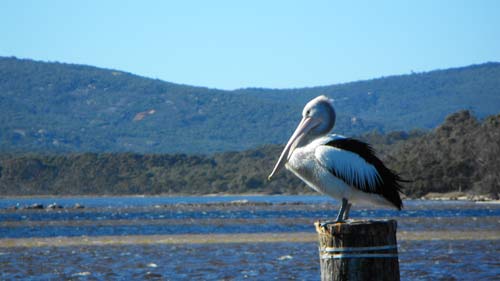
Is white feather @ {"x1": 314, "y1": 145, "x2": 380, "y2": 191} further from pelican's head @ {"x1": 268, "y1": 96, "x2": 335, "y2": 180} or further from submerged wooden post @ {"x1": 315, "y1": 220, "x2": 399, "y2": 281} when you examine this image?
submerged wooden post @ {"x1": 315, "y1": 220, "x2": 399, "y2": 281}

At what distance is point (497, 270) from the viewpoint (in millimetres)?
22531

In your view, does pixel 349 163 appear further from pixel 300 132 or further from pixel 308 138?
pixel 300 132

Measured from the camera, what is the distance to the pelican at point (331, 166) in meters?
8.27

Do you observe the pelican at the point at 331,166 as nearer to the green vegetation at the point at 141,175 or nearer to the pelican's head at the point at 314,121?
the pelican's head at the point at 314,121

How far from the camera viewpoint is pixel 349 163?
8.48 metres

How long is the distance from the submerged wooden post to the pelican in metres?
1.62

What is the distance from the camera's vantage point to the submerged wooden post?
6.38 metres

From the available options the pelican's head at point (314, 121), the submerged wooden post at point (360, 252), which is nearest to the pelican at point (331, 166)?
the pelican's head at point (314, 121)

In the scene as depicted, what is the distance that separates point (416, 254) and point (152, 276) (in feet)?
26.3

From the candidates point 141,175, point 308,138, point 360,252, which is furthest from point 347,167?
point 141,175

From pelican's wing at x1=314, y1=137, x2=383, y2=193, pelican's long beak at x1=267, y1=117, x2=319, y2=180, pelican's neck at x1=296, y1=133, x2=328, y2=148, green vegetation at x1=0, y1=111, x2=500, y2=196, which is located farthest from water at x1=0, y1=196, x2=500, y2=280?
green vegetation at x1=0, y1=111, x2=500, y2=196

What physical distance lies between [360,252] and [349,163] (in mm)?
2099

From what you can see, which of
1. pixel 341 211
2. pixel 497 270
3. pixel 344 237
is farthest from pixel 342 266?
pixel 497 270

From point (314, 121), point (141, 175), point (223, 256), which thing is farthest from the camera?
point (141, 175)
